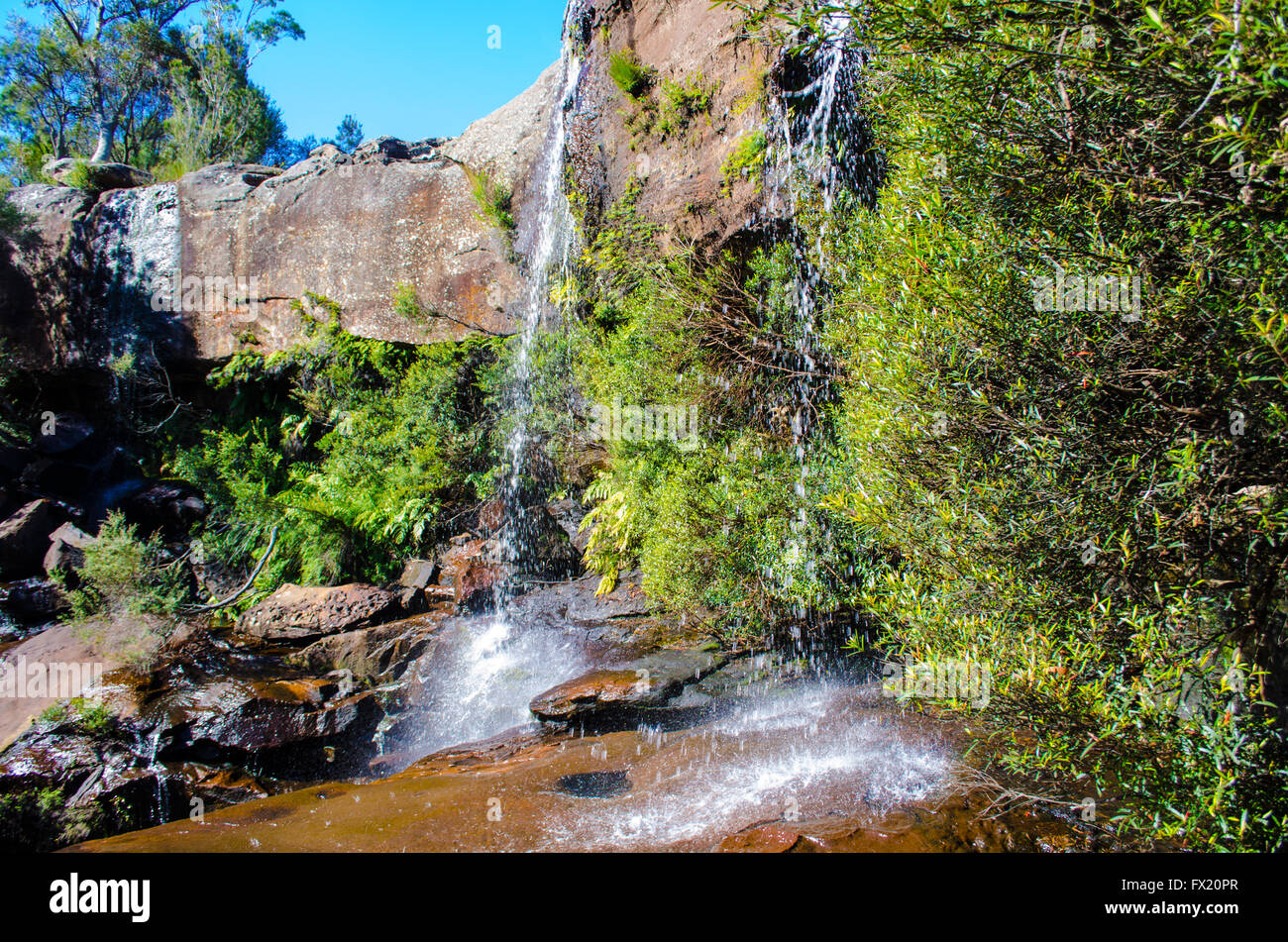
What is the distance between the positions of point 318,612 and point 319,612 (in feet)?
0.05

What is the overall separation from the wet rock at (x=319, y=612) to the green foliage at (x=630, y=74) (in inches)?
313

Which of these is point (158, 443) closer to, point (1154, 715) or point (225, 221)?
point (225, 221)

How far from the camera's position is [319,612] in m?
9.66

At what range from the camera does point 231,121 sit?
23.2m

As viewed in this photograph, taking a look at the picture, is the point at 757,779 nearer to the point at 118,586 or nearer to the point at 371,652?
the point at 371,652

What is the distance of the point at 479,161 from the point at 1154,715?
13771 millimetres

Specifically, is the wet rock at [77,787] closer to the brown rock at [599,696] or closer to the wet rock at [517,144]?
the brown rock at [599,696]

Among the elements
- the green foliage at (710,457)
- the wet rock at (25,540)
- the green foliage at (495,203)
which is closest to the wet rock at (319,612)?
the green foliage at (710,457)

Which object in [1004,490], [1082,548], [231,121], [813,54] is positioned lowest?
[1082,548]

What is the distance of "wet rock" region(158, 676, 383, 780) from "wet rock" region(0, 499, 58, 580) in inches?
278

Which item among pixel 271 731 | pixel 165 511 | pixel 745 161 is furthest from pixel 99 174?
pixel 745 161
